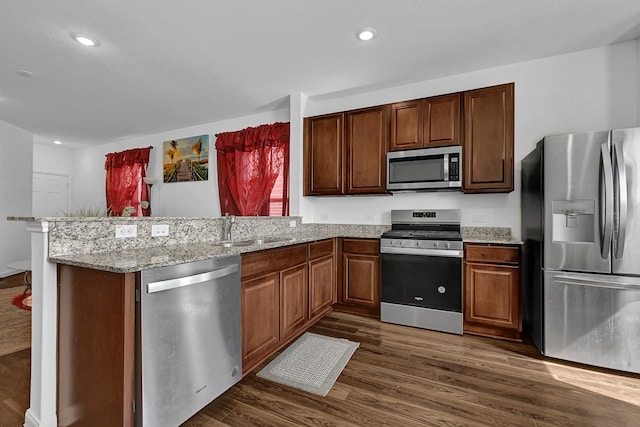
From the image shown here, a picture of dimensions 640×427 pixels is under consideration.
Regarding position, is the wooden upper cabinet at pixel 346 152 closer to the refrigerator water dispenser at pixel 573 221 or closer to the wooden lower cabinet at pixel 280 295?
the wooden lower cabinet at pixel 280 295

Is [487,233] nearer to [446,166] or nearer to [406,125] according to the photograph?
[446,166]

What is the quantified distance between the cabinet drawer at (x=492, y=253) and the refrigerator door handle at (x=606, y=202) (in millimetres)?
561

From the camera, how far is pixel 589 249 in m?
2.09

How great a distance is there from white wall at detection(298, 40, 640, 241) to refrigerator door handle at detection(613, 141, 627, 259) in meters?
0.87

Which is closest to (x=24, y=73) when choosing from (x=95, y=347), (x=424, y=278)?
(x=95, y=347)

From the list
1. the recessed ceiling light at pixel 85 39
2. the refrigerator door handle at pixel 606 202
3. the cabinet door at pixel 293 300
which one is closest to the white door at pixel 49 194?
the recessed ceiling light at pixel 85 39

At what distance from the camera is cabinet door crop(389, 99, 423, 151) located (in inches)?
120

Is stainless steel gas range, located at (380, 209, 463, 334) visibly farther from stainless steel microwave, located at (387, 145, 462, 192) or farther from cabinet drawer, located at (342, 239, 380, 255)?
stainless steel microwave, located at (387, 145, 462, 192)

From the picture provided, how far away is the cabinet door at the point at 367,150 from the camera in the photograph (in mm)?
3232

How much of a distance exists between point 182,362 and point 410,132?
2892 millimetres

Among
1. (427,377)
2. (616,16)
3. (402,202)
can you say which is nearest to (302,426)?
(427,377)

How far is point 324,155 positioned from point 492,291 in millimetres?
2304

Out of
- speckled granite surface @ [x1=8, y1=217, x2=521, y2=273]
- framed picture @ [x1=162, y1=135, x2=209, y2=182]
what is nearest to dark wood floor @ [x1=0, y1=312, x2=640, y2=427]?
speckled granite surface @ [x1=8, y1=217, x2=521, y2=273]

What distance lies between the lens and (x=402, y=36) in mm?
2395
